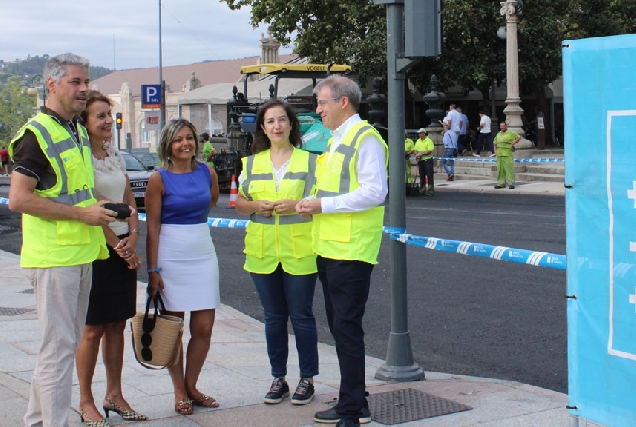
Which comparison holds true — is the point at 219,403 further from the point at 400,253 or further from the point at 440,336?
the point at 440,336

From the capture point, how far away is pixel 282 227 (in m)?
5.14

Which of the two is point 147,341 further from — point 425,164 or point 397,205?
point 425,164

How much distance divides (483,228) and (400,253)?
857cm

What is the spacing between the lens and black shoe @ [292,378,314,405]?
509 centimetres

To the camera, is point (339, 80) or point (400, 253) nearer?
point (339, 80)

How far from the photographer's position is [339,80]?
489cm

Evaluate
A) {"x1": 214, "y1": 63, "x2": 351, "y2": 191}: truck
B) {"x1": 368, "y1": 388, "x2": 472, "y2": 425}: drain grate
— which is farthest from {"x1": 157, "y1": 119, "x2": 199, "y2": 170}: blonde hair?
{"x1": 214, "y1": 63, "x2": 351, "y2": 191}: truck

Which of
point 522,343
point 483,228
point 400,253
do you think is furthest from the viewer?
point 483,228

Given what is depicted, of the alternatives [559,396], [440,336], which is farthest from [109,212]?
[440,336]

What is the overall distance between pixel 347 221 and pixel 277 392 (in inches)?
45.2

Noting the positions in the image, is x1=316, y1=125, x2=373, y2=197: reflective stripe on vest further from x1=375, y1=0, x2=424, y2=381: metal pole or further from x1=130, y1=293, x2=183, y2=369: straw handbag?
x1=130, y1=293, x2=183, y2=369: straw handbag

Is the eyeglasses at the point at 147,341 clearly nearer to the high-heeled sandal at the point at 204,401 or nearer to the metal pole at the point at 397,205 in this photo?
the high-heeled sandal at the point at 204,401

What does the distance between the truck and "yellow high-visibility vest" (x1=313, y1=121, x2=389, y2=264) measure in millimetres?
14928

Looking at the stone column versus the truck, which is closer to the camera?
the truck
